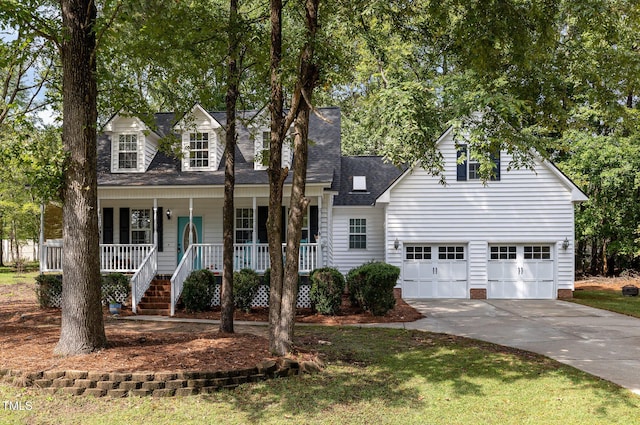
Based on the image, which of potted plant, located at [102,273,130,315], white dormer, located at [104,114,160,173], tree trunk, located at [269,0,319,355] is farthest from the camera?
white dormer, located at [104,114,160,173]

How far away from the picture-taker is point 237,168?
51.2 ft

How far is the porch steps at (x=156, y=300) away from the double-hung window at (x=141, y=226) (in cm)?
228

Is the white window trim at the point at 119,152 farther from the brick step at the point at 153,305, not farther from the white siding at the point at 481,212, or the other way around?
the white siding at the point at 481,212

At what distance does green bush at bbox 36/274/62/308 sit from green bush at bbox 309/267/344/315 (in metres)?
7.32

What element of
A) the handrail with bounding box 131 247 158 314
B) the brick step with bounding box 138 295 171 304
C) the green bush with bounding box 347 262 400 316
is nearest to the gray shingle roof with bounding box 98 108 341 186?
the handrail with bounding box 131 247 158 314

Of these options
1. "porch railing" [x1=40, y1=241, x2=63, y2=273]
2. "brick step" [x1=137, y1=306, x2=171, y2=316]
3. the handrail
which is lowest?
"brick step" [x1=137, y1=306, x2=171, y2=316]

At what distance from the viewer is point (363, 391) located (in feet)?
20.1

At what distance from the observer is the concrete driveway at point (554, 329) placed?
25.6ft

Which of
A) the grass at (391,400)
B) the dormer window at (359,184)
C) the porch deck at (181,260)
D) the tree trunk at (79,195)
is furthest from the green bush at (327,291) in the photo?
the dormer window at (359,184)

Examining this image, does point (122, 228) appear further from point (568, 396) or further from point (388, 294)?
point (568, 396)

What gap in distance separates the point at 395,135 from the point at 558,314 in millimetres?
8099

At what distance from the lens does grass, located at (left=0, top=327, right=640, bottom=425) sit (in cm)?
520

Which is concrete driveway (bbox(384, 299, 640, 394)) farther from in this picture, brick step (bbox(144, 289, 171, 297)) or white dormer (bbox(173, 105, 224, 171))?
white dormer (bbox(173, 105, 224, 171))

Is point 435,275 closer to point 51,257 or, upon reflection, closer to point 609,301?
point 609,301
